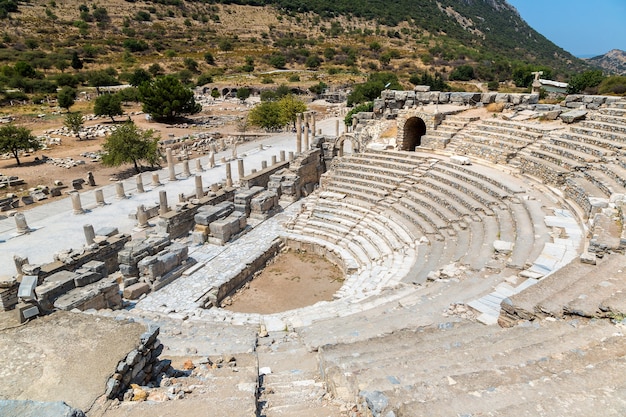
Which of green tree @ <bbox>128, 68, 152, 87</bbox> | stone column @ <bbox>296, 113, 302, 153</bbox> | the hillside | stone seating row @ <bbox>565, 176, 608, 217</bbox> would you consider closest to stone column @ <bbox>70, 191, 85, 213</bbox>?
stone column @ <bbox>296, 113, 302, 153</bbox>

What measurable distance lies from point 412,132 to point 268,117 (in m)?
19.6

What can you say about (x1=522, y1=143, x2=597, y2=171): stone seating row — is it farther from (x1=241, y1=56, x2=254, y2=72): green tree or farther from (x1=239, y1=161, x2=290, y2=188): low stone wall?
(x1=241, y1=56, x2=254, y2=72): green tree

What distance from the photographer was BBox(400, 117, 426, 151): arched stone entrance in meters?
21.8

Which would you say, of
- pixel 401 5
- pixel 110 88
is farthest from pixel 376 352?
pixel 401 5

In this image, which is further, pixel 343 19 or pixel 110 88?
pixel 343 19

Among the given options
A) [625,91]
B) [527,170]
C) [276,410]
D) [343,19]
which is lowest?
[276,410]

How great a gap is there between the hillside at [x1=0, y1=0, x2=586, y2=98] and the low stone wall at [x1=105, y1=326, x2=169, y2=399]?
6078 centimetres

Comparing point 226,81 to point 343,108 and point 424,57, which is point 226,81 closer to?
point 343,108

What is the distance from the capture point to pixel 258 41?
92000 mm

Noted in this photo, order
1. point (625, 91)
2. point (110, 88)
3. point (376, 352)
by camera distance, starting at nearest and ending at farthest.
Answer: point (376, 352) → point (625, 91) → point (110, 88)

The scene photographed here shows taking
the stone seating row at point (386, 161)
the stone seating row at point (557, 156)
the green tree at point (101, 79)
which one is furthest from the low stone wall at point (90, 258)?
the green tree at point (101, 79)

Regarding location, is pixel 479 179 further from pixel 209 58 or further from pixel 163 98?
pixel 209 58

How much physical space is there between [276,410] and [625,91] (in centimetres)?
3640

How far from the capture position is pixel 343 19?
110062 mm
